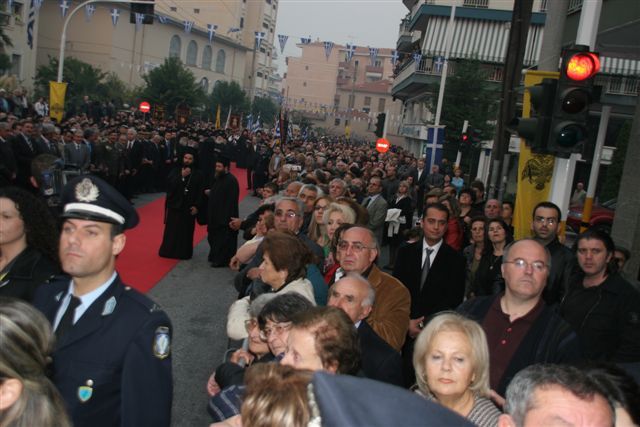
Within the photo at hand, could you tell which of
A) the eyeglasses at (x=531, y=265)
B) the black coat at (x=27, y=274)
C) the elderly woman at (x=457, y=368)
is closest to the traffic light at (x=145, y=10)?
the black coat at (x=27, y=274)

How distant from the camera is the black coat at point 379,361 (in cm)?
450

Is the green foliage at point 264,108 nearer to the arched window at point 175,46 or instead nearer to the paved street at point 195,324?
the arched window at point 175,46

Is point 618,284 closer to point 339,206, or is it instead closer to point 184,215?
point 339,206

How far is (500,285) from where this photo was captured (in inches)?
300

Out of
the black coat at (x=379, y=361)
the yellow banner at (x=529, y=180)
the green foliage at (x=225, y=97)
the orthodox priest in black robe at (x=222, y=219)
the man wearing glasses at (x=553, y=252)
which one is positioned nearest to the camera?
the black coat at (x=379, y=361)

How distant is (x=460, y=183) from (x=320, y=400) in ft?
65.4

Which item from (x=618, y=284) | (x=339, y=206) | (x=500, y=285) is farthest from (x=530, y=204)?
(x=618, y=284)

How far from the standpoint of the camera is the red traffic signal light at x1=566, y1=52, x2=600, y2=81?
23.4 ft

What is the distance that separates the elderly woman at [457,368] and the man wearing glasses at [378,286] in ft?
5.04

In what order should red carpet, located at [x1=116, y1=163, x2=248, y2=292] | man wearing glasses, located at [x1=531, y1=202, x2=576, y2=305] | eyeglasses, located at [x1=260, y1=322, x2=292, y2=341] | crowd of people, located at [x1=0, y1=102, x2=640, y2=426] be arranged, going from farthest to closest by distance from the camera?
red carpet, located at [x1=116, y1=163, x2=248, y2=292], man wearing glasses, located at [x1=531, y1=202, x2=576, y2=305], eyeglasses, located at [x1=260, y1=322, x2=292, y2=341], crowd of people, located at [x1=0, y1=102, x2=640, y2=426]

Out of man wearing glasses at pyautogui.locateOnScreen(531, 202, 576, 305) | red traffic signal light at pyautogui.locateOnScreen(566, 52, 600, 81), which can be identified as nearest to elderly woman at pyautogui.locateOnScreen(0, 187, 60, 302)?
man wearing glasses at pyautogui.locateOnScreen(531, 202, 576, 305)

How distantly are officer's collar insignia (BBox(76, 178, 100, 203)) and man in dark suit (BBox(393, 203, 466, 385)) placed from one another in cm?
384

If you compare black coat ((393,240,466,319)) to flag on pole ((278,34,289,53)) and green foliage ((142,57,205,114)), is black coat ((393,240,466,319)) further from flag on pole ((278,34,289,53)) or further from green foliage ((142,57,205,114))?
green foliage ((142,57,205,114))

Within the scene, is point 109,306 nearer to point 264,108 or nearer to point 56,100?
point 56,100
